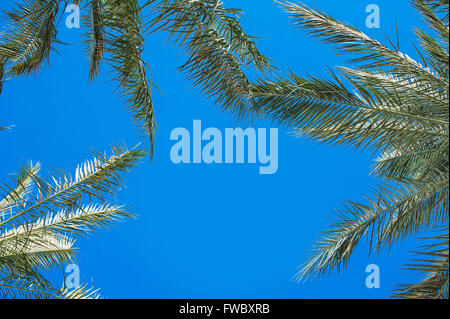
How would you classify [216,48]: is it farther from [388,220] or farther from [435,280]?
[435,280]

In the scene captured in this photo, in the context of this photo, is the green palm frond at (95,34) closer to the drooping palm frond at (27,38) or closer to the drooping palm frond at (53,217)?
the drooping palm frond at (27,38)

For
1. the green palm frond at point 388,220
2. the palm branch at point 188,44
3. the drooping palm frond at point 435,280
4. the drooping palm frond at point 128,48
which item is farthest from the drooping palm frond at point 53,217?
the drooping palm frond at point 435,280

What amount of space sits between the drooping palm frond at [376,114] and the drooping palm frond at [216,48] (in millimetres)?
242

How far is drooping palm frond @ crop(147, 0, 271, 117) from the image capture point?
553 cm

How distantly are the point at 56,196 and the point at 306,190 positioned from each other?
45.7 feet

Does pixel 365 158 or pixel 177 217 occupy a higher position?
pixel 365 158

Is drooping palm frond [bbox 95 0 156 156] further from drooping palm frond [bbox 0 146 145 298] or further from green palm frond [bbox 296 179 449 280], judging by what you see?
green palm frond [bbox 296 179 449 280]

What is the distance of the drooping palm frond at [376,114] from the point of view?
529 cm

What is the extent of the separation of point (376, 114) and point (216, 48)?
1.67 metres

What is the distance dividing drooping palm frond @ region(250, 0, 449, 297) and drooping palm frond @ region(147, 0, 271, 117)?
24 centimetres

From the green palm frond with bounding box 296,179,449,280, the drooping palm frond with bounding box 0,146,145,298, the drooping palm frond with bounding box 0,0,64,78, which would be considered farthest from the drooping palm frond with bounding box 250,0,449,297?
the drooping palm frond with bounding box 0,0,64,78

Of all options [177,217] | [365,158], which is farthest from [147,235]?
[365,158]

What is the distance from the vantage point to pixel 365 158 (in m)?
20.5
